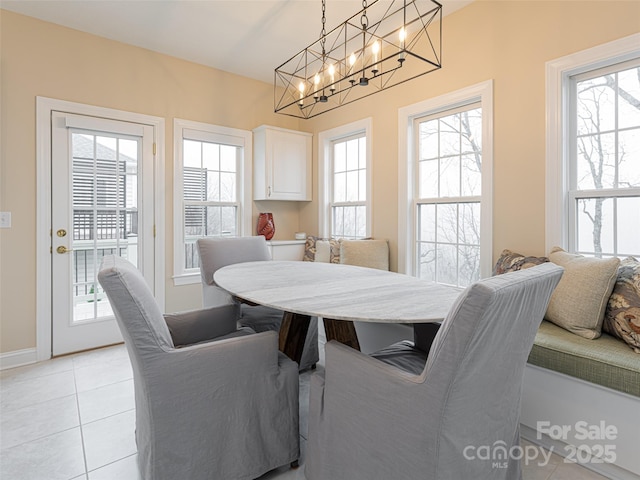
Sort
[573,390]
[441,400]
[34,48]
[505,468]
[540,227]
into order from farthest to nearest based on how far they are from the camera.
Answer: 1. [34,48]
2. [540,227]
3. [573,390]
4. [505,468]
5. [441,400]

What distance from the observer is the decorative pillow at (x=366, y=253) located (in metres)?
3.19

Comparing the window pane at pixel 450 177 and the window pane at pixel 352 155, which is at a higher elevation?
the window pane at pixel 352 155

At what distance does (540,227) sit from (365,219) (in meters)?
1.71

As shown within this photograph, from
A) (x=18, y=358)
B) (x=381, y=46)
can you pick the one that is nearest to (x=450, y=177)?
(x=381, y=46)

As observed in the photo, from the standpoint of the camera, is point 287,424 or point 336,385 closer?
point 336,385

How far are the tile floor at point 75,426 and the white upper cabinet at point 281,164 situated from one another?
221 cm

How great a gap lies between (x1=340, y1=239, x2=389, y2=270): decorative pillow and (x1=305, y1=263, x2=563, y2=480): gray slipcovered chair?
1.97 meters

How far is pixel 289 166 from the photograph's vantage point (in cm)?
403

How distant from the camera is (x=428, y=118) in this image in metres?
3.02

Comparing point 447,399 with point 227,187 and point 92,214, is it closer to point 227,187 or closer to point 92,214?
point 92,214

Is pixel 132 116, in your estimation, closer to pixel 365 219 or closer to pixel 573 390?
pixel 365 219

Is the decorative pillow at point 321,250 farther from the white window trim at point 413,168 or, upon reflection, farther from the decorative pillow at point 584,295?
the decorative pillow at point 584,295

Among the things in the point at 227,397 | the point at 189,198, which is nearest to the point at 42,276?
the point at 189,198

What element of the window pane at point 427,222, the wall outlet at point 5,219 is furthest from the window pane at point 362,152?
the wall outlet at point 5,219
